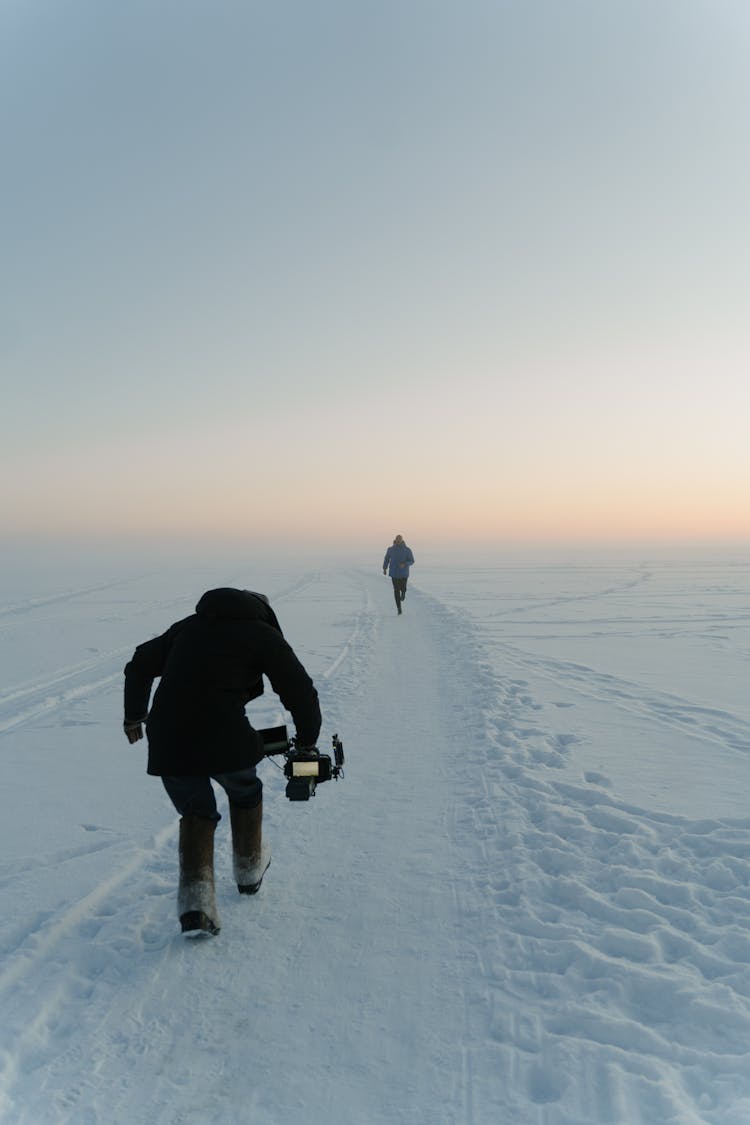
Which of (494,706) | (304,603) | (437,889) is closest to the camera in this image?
(437,889)

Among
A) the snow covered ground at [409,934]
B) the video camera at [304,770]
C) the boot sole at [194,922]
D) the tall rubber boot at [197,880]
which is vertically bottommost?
the snow covered ground at [409,934]

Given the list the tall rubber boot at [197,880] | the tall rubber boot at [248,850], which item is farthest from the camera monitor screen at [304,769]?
the tall rubber boot at [197,880]

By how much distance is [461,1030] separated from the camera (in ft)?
9.19

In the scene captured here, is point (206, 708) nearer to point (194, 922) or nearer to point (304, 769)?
point (304, 769)

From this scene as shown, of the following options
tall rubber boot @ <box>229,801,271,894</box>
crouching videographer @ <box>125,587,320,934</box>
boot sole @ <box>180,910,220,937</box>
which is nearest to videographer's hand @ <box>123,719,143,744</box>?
crouching videographer @ <box>125,587,320,934</box>

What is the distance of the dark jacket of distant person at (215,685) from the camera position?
3396mm

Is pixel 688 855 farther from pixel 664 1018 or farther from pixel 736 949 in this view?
pixel 664 1018

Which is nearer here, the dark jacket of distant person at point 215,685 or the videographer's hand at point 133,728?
the dark jacket of distant person at point 215,685

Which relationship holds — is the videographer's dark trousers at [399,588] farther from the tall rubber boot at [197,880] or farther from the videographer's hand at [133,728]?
the tall rubber boot at [197,880]

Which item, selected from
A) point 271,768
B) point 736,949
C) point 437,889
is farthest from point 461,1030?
point 271,768

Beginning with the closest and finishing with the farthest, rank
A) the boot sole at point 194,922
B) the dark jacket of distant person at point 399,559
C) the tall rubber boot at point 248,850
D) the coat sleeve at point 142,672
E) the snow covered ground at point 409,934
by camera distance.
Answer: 1. the snow covered ground at point 409,934
2. the boot sole at point 194,922
3. the coat sleeve at point 142,672
4. the tall rubber boot at point 248,850
5. the dark jacket of distant person at point 399,559

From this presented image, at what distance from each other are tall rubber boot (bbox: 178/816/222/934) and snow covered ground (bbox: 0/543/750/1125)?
14 centimetres

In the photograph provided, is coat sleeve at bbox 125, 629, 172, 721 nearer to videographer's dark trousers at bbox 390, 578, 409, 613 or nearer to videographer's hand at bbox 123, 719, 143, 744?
videographer's hand at bbox 123, 719, 143, 744

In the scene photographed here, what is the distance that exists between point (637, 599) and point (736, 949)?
74.3ft
